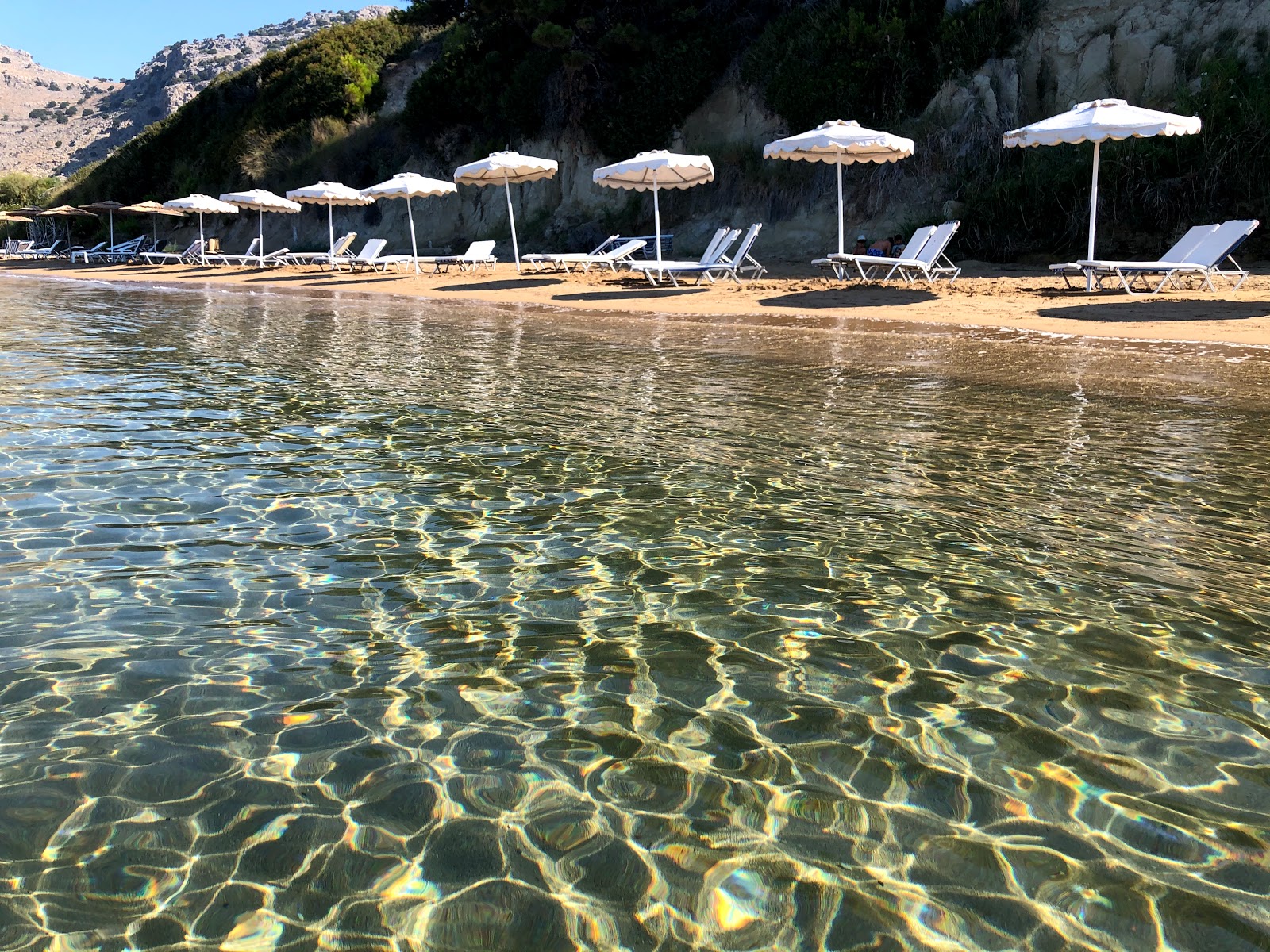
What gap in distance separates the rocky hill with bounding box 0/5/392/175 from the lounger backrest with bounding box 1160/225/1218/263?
264 feet

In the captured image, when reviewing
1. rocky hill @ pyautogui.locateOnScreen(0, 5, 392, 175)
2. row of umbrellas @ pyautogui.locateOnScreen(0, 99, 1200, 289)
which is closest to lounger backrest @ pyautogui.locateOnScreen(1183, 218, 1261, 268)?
row of umbrellas @ pyautogui.locateOnScreen(0, 99, 1200, 289)

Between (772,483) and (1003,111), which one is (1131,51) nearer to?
(1003,111)

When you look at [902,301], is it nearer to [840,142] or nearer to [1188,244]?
[840,142]

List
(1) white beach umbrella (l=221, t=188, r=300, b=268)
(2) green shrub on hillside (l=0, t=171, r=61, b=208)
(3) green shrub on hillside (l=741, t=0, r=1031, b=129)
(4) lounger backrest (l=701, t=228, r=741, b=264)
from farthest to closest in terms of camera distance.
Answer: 1. (2) green shrub on hillside (l=0, t=171, r=61, b=208)
2. (1) white beach umbrella (l=221, t=188, r=300, b=268)
3. (3) green shrub on hillside (l=741, t=0, r=1031, b=129)
4. (4) lounger backrest (l=701, t=228, r=741, b=264)

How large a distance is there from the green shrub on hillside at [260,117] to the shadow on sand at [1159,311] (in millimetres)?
26640

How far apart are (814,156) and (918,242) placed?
2.48 meters

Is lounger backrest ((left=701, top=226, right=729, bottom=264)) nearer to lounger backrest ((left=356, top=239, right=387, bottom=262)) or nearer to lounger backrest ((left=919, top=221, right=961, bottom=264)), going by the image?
lounger backrest ((left=919, top=221, right=961, bottom=264))

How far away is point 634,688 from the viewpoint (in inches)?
107

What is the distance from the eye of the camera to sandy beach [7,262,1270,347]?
10242 millimetres

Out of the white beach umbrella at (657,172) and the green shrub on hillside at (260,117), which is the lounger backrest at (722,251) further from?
the green shrub on hillside at (260,117)

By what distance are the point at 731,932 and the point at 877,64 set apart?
19.6 m

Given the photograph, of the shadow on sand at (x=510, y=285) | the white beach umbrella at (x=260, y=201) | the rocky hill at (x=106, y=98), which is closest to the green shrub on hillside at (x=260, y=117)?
the white beach umbrella at (x=260, y=201)

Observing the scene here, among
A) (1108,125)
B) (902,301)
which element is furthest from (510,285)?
(1108,125)

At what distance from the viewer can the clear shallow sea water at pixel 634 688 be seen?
1.89 metres
